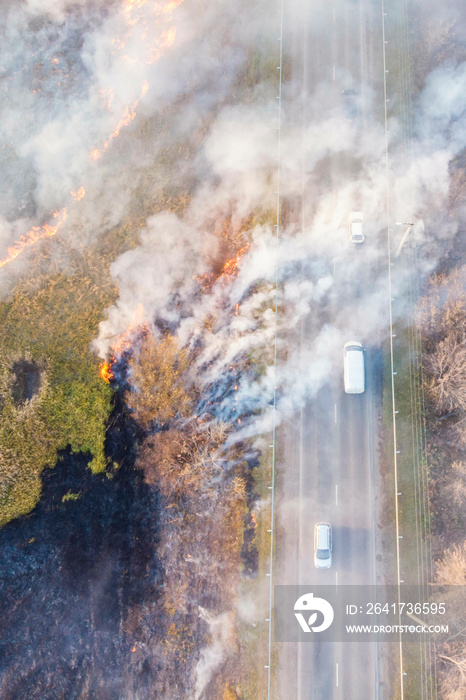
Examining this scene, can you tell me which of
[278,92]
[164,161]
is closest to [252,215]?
[164,161]

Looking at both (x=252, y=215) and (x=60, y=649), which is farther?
(x=252, y=215)

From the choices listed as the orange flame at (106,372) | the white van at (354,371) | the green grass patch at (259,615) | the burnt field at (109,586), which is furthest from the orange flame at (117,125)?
the green grass patch at (259,615)

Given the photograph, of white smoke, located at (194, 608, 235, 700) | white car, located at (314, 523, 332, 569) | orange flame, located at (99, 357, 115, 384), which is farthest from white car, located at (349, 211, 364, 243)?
white smoke, located at (194, 608, 235, 700)

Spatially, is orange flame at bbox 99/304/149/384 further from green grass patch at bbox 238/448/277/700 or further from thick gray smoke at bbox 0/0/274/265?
green grass patch at bbox 238/448/277/700

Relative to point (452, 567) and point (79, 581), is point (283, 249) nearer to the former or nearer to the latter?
point (452, 567)

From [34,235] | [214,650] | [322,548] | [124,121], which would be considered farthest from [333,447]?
[124,121]

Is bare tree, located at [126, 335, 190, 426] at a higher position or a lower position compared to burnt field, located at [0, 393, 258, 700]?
higher

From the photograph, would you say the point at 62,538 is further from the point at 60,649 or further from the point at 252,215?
the point at 252,215
